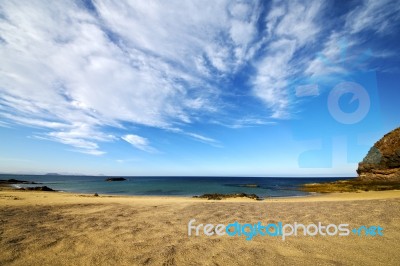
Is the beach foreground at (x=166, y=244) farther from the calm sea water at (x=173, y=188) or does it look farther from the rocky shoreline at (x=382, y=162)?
the rocky shoreline at (x=382, y=162)

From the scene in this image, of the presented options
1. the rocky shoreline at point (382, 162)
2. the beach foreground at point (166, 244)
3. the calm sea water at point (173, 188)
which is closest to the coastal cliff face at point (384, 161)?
the rocky shoreline at point (382, 162)

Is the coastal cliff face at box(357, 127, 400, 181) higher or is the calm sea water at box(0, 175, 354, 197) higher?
the coastal cliff face at box(357, 127, 400, 181)

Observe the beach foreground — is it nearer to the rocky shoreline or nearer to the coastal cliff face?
the rocky shoreline

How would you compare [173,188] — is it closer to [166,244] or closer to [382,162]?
[166,244]

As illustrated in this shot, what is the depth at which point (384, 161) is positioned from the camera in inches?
2219

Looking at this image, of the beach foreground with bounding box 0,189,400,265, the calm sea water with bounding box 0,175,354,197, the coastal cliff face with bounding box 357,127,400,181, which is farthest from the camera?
the coastal cliff face with bounding box 357,127,400,181

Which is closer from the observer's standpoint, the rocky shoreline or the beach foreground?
the beach foreground

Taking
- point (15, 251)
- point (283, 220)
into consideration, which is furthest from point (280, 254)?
point (15, 251)

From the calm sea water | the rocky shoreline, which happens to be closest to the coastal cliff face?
the rocky shoreline

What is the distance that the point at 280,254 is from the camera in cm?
518

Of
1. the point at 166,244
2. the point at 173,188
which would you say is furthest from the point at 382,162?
the point at 166,244

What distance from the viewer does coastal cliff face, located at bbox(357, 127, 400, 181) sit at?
175 ft

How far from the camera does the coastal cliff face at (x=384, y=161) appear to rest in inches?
2099

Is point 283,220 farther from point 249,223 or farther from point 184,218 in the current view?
point 184,218
